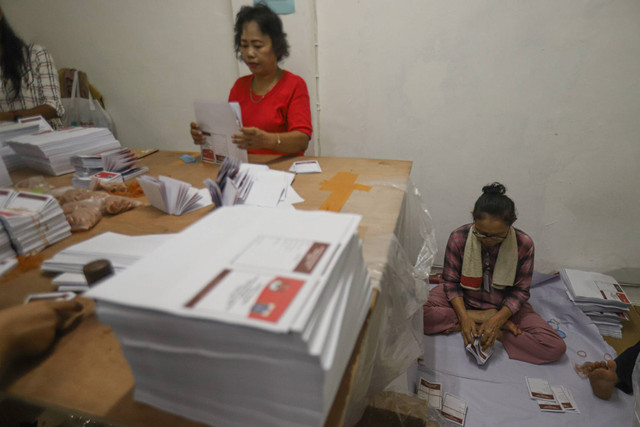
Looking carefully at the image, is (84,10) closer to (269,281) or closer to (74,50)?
(74,50)

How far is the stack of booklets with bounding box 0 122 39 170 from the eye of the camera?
4.82 ft

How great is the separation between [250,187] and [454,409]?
129 cm


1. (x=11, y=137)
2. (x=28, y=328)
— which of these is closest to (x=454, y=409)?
(x=28, y=328)

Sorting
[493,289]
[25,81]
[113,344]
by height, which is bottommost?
[493,289]

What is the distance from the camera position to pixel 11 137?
1504 millimetres

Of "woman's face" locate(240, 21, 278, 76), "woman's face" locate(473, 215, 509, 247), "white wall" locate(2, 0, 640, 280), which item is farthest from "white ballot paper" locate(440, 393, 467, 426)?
"woman's face" locate(240, 21, 278, 76)

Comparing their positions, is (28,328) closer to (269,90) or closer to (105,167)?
(105,167)

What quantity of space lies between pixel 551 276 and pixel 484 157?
0.91 m

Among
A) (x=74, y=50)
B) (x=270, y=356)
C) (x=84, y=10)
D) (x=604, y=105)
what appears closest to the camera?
(x=270, y=356)

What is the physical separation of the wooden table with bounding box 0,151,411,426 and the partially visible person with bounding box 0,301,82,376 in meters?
0.03

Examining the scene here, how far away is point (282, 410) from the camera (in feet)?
1.48

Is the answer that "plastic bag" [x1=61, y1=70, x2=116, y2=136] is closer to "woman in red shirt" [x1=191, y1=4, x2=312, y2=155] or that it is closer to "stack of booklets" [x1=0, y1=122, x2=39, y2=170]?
"stack of booklets" [x1=0, y1=122, x2=39, y2=170]

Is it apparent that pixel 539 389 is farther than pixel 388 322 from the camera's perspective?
Yes

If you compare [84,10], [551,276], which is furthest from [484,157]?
[84,10]
